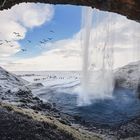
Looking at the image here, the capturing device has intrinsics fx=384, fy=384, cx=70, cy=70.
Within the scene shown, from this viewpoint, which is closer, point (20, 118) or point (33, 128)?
point (33, 128)

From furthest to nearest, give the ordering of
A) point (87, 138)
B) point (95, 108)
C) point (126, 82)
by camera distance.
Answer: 1. point (126, 82)
2. point (95, 108)
3. point (87, 138)

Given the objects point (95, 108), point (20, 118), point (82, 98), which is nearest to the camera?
point (20, 118)

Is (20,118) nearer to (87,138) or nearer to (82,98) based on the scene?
(87,138)

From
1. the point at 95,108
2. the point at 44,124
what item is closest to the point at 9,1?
the point at 44,124

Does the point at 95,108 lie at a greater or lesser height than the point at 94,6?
lesser

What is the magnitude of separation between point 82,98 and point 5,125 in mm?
26323

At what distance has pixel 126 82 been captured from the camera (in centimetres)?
5556

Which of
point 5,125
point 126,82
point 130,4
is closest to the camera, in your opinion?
point 130,4

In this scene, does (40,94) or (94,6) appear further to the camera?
(40,94)

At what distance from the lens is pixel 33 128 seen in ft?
72.2

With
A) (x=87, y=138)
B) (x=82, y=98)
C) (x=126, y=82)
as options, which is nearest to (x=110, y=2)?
(x=87, y=138)

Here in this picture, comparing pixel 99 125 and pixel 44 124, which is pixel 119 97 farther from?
pixel 44 124

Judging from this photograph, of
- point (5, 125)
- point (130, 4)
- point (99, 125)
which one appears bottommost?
point (99, 125)

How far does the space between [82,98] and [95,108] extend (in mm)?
6446
